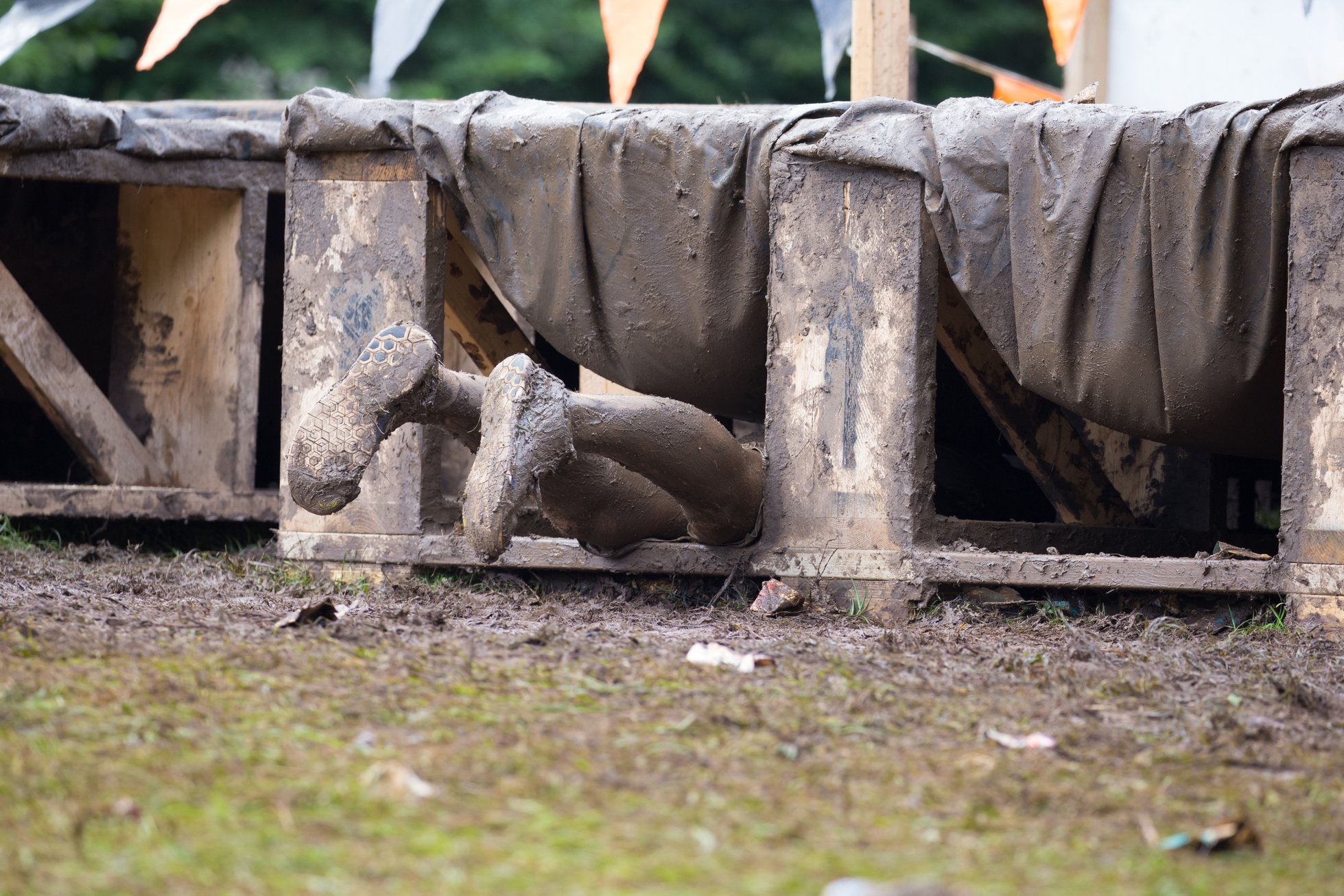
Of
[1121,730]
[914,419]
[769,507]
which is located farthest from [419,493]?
[1121,730]

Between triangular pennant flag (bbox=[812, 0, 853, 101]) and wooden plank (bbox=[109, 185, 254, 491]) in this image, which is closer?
wooden plank (bbox=[109, 185, 254, 491])

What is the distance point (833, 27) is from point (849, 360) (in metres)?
2.85

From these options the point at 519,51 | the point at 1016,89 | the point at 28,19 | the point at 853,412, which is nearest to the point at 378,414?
the point at 853,412

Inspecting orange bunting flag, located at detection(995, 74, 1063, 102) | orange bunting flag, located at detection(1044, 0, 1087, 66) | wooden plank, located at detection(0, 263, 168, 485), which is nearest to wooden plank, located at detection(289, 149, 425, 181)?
wooden plank, located at detection(0, 263, 168, 485)

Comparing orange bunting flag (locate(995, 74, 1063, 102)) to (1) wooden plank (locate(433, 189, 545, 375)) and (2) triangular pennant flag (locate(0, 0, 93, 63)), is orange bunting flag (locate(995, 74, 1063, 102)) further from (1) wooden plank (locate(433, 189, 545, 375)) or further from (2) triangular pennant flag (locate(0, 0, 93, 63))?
(2) triangular pennant flag (locate(0, 0, 93, 63))

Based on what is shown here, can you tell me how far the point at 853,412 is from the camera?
12.1 feet

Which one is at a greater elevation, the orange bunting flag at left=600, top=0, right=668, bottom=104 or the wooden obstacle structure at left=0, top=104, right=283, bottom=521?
the orange bunting flag at left=600, top=0, right=668, bottom=104

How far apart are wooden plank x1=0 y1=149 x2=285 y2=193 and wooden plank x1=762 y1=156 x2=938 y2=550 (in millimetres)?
2514

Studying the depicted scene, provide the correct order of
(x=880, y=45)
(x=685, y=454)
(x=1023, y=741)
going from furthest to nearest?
(x=880, y=45), (x=685, y=454), (x=1023, y=741)

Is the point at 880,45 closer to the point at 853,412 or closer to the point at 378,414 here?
the point at 853,412

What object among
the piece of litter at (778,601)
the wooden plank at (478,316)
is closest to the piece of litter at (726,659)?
the piece of litter at (778,601)

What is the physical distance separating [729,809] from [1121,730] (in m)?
0.83

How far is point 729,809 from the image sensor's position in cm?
167

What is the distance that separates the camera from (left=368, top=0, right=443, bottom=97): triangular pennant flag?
6.14 meters
